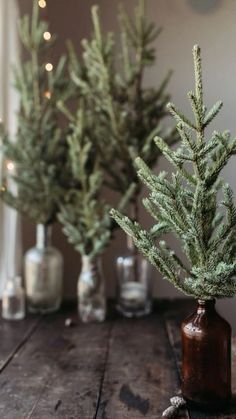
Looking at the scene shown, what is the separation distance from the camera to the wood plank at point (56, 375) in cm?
95

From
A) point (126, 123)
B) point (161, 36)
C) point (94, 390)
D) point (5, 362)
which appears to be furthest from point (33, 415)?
point (161, 36)

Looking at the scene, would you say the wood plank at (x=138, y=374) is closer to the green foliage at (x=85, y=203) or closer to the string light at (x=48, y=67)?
the green foliage at (x=85, y=203)

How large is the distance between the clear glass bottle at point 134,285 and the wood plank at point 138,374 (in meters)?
0.12

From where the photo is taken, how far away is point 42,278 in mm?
1704

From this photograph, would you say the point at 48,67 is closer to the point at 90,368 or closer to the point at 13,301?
the point at 13,301

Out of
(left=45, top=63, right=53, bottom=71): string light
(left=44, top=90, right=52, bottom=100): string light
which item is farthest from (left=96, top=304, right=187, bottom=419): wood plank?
(left=45, top=63, right=53, bottom=71): string light

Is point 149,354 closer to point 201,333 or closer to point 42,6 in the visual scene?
point 201,333

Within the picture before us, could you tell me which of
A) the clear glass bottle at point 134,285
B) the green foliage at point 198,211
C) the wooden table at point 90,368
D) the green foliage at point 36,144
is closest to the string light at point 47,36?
the green foliage at point 36,144

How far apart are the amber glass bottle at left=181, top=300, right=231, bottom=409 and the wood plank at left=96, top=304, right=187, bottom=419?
0.17ft

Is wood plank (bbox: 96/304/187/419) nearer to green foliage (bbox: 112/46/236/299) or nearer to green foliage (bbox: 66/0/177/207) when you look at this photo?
green foliage (bbox: 112/46/236/299)

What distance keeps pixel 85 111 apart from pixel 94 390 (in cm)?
99

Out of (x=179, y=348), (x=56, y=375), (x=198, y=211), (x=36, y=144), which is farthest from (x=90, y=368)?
(x=36, y=144)

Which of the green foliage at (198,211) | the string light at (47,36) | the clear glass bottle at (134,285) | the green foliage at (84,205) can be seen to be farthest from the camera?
the string light at (47,36)

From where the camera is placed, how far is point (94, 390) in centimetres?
104
